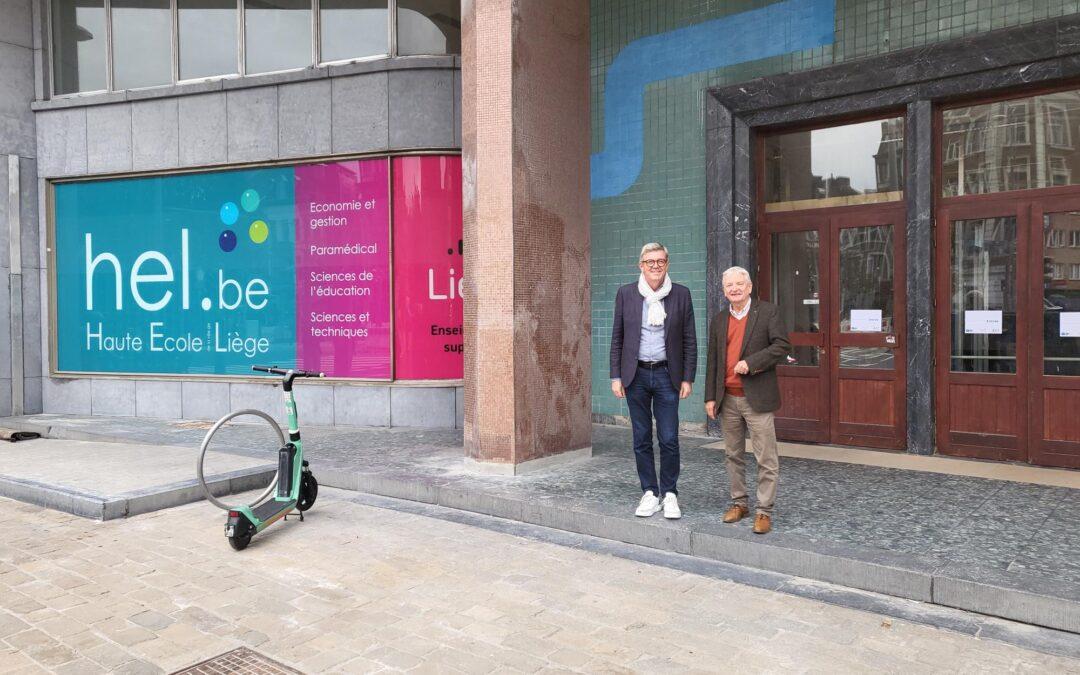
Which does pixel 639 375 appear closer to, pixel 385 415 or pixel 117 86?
pixel 385 415

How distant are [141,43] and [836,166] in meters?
9.96

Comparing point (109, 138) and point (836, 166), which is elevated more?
point (109, 138)

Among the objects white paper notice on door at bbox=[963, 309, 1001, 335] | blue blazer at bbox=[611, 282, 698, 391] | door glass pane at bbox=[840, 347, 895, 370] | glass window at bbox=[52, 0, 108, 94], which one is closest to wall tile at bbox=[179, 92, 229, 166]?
glass window at bbox=[52, 0, 108, 94]

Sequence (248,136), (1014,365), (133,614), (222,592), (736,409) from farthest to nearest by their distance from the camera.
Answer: (248,136) → (1014,365) → (736,409) → (222,592) → (133,614)

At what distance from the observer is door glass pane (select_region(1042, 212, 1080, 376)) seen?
7.40 metres

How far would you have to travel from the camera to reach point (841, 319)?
8734 millimetres

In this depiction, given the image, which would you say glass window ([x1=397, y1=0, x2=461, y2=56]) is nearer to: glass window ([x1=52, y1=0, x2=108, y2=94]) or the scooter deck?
glass window ([x1=52, y1=0, x2=108, y2=94])

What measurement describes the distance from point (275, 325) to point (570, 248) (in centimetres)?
515

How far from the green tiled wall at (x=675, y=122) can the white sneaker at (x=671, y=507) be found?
3.83 meters

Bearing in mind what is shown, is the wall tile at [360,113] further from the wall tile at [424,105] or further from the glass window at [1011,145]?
the glass window at [1011,145]

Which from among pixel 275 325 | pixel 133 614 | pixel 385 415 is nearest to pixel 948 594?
pixel 133 614

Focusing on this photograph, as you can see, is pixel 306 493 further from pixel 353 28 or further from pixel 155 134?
pixel 155 134

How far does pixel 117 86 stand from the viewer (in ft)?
39.5

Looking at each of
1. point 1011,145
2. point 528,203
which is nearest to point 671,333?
point 528,203
